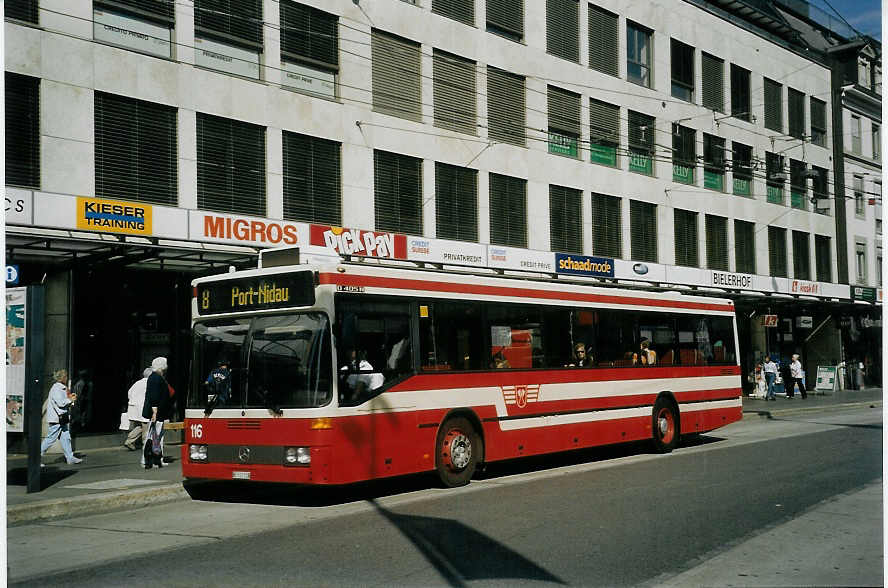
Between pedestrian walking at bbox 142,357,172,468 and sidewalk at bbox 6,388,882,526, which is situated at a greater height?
pedestrian walking at bbox 142,357,172,468

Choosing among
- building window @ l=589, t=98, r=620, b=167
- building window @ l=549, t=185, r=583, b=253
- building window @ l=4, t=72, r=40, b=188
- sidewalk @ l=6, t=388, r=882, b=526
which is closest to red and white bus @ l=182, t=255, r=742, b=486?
sidewalk @ l=6, t=388, r=882, b=526

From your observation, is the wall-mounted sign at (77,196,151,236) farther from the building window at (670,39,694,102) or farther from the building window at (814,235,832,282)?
the building window at (814,235,832,282)

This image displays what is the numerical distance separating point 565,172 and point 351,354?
815 inches

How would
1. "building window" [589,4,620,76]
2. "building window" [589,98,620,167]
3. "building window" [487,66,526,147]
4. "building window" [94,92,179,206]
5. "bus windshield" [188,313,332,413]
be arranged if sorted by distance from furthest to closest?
"building window" [589,4,620,76] < "building window" [589,98,620,167] < "building window" [487,66,526,147] < "building window" [94,92,179,206] < "bus windshield" [188,313,332,413]

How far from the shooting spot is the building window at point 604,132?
3228 cm

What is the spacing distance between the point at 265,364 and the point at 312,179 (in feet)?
40.8

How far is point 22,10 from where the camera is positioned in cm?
1842

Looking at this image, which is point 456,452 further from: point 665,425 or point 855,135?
point 855,135

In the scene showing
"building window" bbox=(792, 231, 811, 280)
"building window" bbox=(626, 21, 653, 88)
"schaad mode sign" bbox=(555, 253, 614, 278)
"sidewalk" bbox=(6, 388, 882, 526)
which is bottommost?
"sidewalk" bbox=(6, 388, 882, 526)

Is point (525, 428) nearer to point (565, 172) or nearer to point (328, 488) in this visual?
point (328, 488)

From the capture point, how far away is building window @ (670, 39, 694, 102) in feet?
119

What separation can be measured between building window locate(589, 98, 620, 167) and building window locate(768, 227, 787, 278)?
1161cm

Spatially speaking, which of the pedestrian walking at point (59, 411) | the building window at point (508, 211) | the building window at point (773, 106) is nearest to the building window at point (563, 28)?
the building window at point (508, 211)

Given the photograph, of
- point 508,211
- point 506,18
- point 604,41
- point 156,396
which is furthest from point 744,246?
point 156,396
